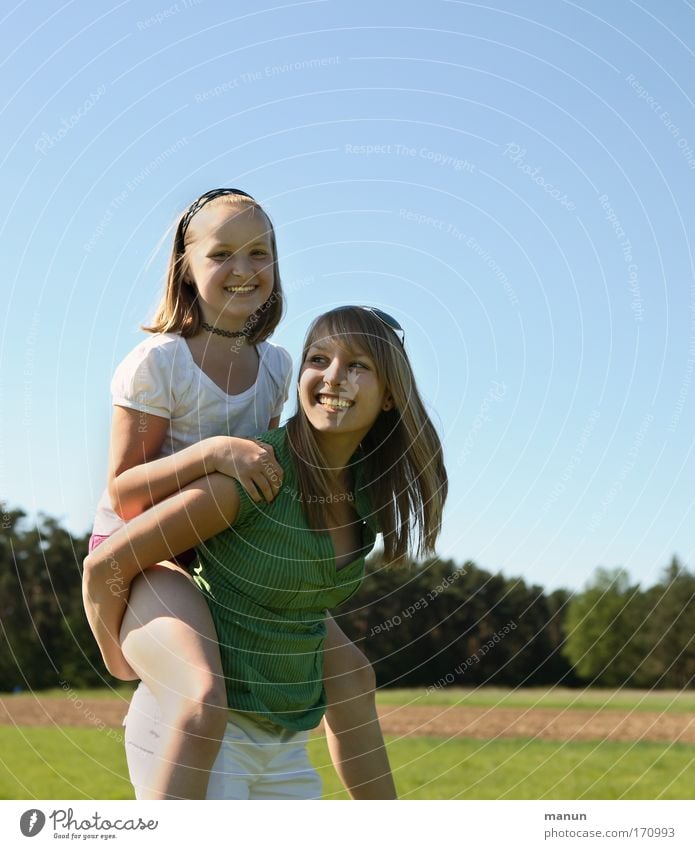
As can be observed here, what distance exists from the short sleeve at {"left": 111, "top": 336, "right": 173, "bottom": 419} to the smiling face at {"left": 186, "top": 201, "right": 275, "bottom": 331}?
262 mm

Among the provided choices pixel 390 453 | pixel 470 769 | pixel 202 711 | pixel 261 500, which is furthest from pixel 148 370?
pixel 470 769

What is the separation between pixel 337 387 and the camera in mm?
3367

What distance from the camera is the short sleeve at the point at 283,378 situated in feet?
12.1

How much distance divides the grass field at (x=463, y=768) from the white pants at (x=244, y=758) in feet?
21.4

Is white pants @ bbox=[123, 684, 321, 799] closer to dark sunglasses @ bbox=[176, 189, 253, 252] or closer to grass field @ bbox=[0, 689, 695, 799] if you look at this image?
dark sunglasses @ bbox=[176, 189, 253, 252]

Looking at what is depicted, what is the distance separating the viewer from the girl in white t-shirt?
3.05m

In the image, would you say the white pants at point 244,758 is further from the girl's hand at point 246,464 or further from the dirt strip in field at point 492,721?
the dirt strip in field at point 492,721

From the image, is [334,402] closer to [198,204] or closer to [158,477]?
[158,477]

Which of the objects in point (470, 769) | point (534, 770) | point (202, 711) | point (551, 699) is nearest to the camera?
point (202, 711)

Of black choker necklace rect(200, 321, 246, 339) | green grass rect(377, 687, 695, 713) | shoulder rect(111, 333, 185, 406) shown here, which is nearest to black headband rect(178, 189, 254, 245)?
black choker necklace rect(200, 321, 246, 339)

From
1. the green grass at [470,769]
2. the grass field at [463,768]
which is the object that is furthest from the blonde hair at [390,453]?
the green grass at [470,769]

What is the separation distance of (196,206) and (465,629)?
44.8 feet

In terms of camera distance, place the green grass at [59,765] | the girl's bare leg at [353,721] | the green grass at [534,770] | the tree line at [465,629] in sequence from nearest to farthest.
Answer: the girl's bare leg at [353,721] < the green grass at [534,770] < the green grass at [59,765] < the tree line at [465,629]
